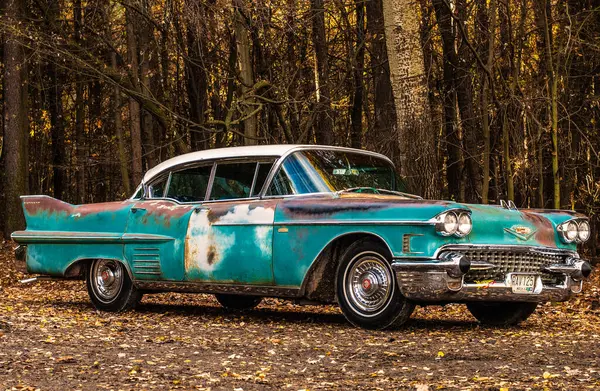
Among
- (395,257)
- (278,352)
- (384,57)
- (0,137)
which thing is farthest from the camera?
(0,137)

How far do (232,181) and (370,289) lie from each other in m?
2.07

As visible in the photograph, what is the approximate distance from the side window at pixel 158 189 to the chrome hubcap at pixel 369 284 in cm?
281

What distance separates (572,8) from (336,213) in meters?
11.8

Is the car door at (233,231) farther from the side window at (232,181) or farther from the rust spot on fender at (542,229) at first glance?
the rust spot on fender at (542,229)

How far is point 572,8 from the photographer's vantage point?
18266 mm

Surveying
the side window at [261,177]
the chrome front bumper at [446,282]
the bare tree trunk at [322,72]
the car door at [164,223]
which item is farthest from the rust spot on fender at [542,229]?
the bare tree trunk at [322,72]

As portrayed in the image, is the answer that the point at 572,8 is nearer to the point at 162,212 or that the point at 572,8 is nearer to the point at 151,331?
the point at 162,212

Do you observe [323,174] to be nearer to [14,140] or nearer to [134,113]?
[134,113]

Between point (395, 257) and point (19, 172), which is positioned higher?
point (19, 172)

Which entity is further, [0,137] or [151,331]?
[0,137]

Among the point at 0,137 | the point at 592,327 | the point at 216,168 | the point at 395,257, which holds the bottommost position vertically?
the point at 592,327

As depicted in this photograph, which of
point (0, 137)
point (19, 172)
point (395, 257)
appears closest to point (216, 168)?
point (395, 257)

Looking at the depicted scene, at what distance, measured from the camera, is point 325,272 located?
27.9 ft

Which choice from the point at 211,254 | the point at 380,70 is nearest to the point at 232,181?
the point at 211,254
